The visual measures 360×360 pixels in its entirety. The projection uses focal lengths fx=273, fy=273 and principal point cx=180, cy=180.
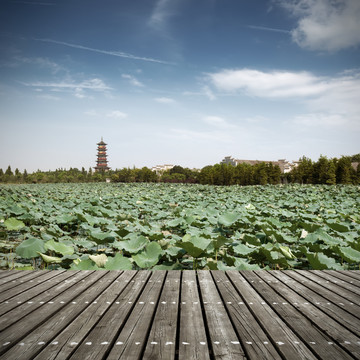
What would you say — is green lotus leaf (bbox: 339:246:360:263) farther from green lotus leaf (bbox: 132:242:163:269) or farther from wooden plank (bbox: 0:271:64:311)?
wooden plank (bbox: 0:271:64:311)

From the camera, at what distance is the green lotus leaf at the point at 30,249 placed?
2900 mm

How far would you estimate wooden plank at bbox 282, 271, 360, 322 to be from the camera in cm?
165

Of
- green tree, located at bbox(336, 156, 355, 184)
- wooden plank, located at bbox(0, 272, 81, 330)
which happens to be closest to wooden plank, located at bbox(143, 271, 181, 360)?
wooden plank, located at bbox(0, 272, 81, 330)

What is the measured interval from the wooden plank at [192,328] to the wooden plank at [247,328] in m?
0.18

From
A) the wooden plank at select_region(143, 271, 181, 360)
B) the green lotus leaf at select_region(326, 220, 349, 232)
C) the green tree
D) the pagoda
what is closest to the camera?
the wooden plank at select_region(143, 271, 181, 360)

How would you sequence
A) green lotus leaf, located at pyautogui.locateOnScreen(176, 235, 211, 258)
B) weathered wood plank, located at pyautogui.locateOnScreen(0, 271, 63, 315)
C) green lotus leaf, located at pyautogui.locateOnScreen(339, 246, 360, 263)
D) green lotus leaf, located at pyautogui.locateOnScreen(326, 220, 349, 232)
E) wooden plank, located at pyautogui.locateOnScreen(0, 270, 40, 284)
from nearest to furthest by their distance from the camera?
1. weathered wood plank, located at pyautogui.locateOnScreen(0, 271, 63, 315)
2. wooden plank, located at pyautogui.locateOnScreen(0, 270, 40, 284)
3. green lotus leaf, located at pyautogui.locateOnScreen(176, 235, 211, 258)
4. green lotus leaf, located at pyautogui.locateOnScreen(339, 246, 360, 263)
5. green lotus leaf, located at pyautogui.locateOnScreen(326, 220, 349, 232)

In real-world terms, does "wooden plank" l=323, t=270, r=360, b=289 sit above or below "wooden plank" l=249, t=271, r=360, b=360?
below

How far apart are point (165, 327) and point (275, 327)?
602 mm

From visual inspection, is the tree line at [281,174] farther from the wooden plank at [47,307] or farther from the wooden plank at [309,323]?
the wooden plank at [47,307]

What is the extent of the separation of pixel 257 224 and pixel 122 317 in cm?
375

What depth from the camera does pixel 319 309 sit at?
5.74 feet

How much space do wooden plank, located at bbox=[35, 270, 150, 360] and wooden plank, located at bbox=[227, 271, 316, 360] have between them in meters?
0.77

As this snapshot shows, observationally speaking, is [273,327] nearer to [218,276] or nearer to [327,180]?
[218,276]

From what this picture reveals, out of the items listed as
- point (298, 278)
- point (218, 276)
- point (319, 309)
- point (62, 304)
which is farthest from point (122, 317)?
point (298, 278)
